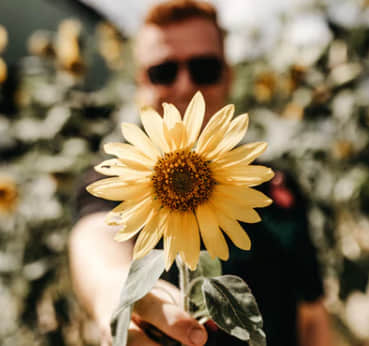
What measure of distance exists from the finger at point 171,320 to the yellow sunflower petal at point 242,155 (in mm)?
136

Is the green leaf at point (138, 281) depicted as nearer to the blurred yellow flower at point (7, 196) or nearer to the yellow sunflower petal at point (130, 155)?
the yellow sunflower petal at point (130, 155)

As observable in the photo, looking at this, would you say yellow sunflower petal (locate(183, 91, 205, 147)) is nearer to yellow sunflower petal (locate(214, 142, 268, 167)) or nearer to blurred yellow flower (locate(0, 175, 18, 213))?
yellow sunflower petal (locate(214, 142, 268, 167))

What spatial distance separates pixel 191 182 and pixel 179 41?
Answer: 63 cm

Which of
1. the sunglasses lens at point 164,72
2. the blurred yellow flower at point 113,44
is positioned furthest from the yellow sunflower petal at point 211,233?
the blurred yellow flower at point 113,44

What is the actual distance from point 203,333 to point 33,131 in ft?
4.90

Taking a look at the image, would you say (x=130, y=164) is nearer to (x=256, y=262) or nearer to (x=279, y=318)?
(x=256, y=262)

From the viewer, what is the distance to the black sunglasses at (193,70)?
0.82m

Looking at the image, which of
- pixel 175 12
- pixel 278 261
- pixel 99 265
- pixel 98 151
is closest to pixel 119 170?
pixel 99 265

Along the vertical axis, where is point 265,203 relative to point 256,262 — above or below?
above

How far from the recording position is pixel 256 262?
585mm

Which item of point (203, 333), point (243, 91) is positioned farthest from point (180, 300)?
point (243, 91)

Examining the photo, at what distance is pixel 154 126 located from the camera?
278 millimetres

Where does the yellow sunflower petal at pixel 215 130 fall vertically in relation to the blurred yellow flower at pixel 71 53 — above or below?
below

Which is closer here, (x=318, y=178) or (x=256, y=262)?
(x=256, y=262)
